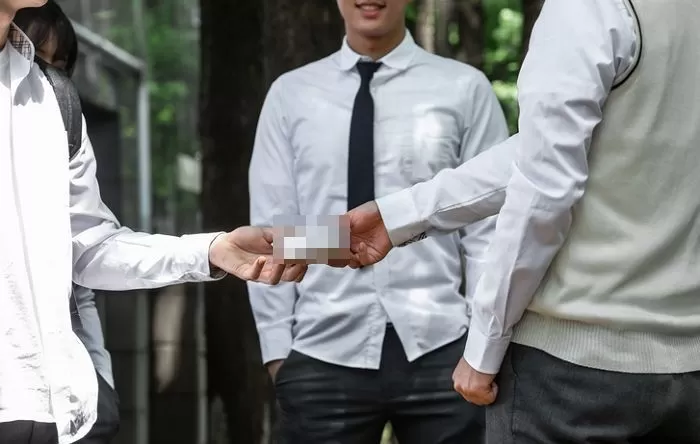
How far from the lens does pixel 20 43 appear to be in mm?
3584

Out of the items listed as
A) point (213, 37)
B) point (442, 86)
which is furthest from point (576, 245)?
point (213, 37)

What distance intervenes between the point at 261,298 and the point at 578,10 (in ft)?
6.63

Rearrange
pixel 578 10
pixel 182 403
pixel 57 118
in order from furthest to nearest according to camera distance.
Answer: pixel 182 403
pixel 57 118
pixel 578 10

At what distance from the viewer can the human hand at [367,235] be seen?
403 centimetres

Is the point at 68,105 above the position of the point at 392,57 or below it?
above

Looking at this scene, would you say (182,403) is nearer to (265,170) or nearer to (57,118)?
(265,170)

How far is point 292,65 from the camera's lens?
6418mm

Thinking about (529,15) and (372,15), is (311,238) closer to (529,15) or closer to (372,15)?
(372,15)

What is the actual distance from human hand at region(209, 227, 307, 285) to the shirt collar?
1.08 m

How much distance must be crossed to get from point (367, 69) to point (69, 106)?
56.8 inches

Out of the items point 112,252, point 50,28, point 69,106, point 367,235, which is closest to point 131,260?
point 112,252

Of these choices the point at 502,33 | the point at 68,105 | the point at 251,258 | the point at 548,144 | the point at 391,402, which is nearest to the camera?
the point at 548,144

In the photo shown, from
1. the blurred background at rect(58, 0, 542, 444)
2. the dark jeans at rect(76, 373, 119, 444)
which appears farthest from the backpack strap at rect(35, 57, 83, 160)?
the blurred background at rect(58, 0, 542, 444)

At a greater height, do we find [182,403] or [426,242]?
[426,242]
